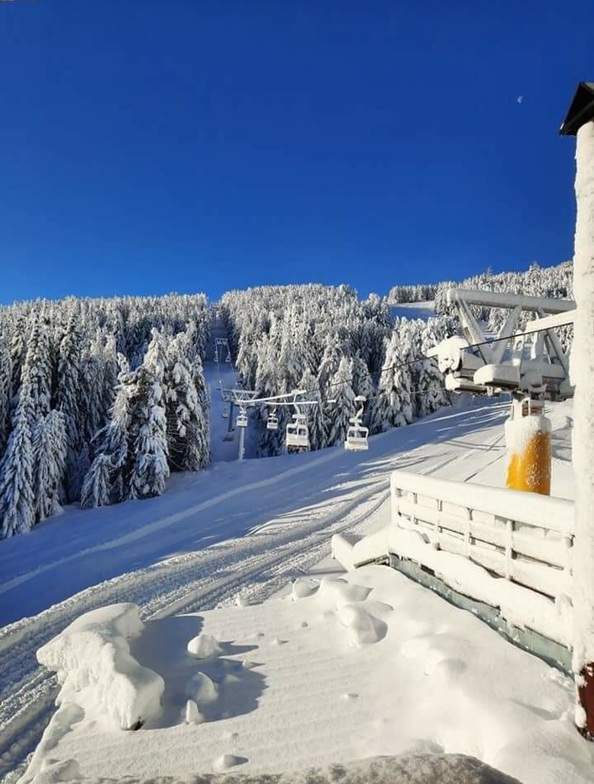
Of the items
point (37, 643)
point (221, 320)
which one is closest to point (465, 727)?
point (37, 643)

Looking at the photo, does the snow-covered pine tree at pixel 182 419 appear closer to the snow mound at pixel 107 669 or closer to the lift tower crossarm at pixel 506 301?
the lift tower crossarm at pixel 506 301

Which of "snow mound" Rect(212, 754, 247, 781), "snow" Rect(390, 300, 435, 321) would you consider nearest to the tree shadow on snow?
"snow mound" Rect(212, 754, 247, 781)

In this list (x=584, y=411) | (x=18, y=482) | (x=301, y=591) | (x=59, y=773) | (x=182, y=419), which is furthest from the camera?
(x=182, y=419)

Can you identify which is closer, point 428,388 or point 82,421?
point 82,421

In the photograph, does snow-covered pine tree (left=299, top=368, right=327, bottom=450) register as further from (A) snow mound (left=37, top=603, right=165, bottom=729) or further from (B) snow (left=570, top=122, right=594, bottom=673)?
(B) snow (left=570, top=122, right=594, bottom=673)

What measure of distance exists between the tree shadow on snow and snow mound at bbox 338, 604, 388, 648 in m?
1.07

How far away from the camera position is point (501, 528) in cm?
482

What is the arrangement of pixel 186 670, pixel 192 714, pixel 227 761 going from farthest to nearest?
pixel 186 670
pixel 192 714
pixel 227 761

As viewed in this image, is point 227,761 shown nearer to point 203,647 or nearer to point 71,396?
point 203,647

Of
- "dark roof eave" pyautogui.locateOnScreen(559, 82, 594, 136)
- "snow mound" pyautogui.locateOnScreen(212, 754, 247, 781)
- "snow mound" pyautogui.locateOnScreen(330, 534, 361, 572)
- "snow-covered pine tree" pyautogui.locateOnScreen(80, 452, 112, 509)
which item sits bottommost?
"snow-covered pine tree" pyautogui.locateOnScreen(80, 452, 112, 509)

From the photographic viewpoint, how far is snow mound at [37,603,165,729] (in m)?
3.95

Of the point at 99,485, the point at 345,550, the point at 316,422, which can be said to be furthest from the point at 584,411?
the point at 316,422

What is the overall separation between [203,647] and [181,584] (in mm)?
7310

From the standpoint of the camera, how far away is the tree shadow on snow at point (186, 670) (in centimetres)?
407
